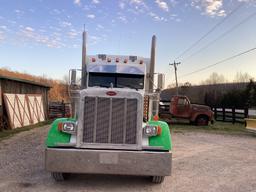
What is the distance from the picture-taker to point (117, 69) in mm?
8008

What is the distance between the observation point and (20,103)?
18812 mm

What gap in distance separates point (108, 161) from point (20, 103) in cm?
1483

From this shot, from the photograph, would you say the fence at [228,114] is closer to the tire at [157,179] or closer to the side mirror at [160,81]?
the side mirror at [160,81]

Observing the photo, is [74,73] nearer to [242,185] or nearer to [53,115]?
[242,185]

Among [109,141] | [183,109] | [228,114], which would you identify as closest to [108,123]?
[109,141]

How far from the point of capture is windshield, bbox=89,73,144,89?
791cm

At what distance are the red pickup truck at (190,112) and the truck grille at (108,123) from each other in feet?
55.7

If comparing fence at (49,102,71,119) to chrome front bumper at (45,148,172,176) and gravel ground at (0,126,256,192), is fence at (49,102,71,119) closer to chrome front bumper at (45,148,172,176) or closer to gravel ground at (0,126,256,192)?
gravel ground at (0,126,256,192)

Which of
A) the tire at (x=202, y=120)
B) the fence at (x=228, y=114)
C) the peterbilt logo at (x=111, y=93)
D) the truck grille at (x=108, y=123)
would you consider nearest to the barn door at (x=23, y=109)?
the fence at (x=228, y=114)

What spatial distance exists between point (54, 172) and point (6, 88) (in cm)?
1305

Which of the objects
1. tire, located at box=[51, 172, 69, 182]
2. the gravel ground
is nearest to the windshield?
the gravel ground

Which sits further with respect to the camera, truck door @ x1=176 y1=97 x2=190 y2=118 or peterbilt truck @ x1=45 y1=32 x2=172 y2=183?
truck door @ x1=176 y1=97 x2=190 y2=118

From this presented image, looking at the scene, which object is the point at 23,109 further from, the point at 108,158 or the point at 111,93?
the point at 108,158

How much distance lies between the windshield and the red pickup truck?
1455 centimetres
